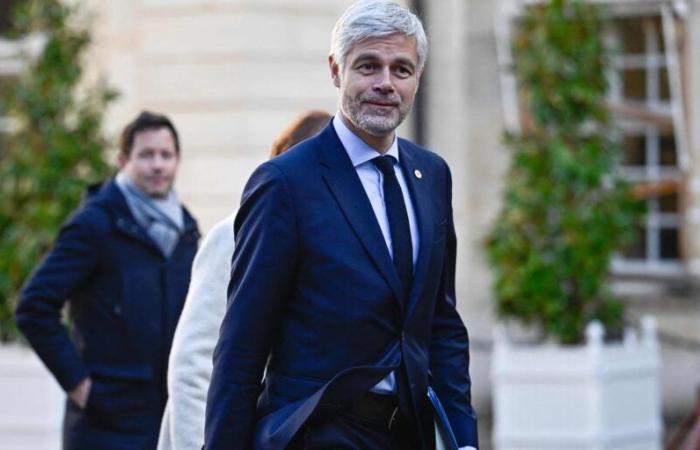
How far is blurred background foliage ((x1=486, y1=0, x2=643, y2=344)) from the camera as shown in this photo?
10.5 meters

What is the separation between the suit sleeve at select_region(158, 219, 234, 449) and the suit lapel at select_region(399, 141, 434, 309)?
0.60m

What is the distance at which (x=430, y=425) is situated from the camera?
3816mm

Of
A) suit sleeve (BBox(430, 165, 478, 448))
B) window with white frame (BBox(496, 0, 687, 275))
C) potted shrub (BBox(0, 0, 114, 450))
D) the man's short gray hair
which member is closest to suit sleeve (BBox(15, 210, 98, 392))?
suit sleeve (BBox(430, 165, 478, 448))

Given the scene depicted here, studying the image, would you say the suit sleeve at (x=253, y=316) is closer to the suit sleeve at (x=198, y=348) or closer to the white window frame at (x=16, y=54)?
the suit sleeve at (x=198, y=348)

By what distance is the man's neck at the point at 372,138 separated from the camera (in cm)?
382

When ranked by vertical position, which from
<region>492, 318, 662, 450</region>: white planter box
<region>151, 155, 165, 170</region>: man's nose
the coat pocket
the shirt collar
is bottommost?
<region>492, 318, 662, 450</region>: white planter box

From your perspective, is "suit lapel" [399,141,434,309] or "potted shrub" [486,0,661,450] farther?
"potted shrub" [486,0,661,450]

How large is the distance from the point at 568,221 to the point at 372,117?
687cm

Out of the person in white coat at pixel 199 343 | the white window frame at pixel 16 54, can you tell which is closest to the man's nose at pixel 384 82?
the person in white coat at pixel 199 343

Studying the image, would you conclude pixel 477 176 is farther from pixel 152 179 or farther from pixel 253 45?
pixel 152 179

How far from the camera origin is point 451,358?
399 cm

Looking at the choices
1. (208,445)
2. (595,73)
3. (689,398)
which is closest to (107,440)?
(208,445)

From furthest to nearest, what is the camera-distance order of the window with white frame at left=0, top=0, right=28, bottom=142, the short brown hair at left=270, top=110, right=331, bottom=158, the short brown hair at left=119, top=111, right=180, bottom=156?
the window with white frame at left=0, top=0, right=28, bottom=142 → the short brown hair at left=119, top=111, right=180, bottom=156 → the short brown hair at left=270, top=110, right=331, bottom=158

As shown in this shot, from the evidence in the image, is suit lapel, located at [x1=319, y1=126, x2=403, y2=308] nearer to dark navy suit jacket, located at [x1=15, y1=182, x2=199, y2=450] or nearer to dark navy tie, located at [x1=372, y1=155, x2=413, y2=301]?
dark navy tie, located at [x1=372, y1=155, x2=413, y2=301]
